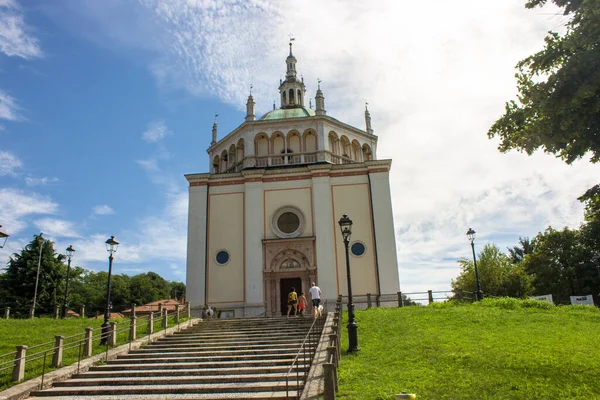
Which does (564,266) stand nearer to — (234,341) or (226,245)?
(226,245)

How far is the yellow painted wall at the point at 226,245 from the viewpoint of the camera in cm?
2578

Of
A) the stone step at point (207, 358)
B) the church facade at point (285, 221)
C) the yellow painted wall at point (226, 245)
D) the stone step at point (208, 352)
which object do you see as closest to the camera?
the stone step at point (207, 358)

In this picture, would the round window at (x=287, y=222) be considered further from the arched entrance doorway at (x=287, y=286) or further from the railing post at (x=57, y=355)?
the railing post at (x=57, y=355)

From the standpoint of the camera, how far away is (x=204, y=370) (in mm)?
11750

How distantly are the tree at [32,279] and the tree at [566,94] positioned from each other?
3917 cm

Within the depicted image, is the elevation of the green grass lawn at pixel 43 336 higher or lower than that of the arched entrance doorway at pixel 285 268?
lower

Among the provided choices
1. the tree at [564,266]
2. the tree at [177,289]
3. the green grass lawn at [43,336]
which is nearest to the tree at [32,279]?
the green grass lawn at [43,336]

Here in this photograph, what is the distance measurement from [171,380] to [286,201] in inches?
656

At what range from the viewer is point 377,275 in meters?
25.2

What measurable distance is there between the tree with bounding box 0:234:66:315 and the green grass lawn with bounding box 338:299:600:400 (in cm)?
3277

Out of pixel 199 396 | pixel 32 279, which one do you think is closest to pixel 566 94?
pixel 199 396

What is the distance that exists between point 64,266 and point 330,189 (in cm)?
2900

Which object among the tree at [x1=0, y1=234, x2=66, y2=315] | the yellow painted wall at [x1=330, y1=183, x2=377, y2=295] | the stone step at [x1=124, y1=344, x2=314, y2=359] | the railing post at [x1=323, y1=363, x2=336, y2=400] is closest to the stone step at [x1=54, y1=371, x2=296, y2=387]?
the stone step at [x1=124, y1=344, x2=314, y2=359]

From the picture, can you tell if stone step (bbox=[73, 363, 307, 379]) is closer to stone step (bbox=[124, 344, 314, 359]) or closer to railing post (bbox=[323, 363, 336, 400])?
stone step (bbox=[124, 344, 314, 359])
